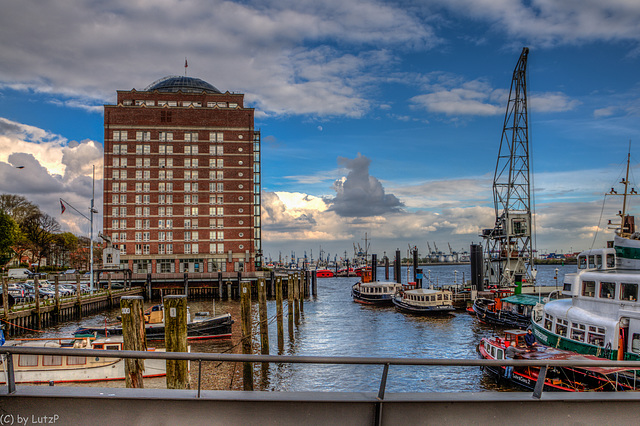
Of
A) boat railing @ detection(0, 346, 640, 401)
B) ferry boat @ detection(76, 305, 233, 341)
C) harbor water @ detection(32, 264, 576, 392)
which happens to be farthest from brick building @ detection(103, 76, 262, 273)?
boat railing @ detection(0, 346, 640, 401)

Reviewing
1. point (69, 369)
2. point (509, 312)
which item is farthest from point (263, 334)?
point (509, 312)

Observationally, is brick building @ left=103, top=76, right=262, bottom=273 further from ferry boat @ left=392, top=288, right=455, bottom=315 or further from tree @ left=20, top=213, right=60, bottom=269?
ferry boat @ left=392, top=288, right=455, bottom=315

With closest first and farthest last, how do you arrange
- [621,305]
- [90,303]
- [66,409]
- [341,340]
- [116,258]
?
[66,409], [621,305], [341,340], [90,303], [116,258]

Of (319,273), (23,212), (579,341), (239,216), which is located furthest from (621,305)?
(319,273)

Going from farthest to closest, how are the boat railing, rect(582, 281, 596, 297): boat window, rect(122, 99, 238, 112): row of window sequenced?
1. rect(122, 99, 238, 112): row of window
2. rect(582, 281, 596, 297): boat window
3. the boat railing

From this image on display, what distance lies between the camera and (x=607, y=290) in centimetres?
2211

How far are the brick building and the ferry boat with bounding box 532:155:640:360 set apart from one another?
71.7 meters

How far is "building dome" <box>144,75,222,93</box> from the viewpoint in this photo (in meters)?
102

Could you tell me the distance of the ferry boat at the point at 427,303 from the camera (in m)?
53.8

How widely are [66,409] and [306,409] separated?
2447 mm

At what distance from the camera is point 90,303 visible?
2125 inches

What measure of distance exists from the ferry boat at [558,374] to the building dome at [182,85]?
8894 centimetres

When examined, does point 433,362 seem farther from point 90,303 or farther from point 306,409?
point 90,303

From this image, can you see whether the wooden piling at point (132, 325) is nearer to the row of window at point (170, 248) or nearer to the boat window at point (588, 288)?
the boat window at point (588, 288)
